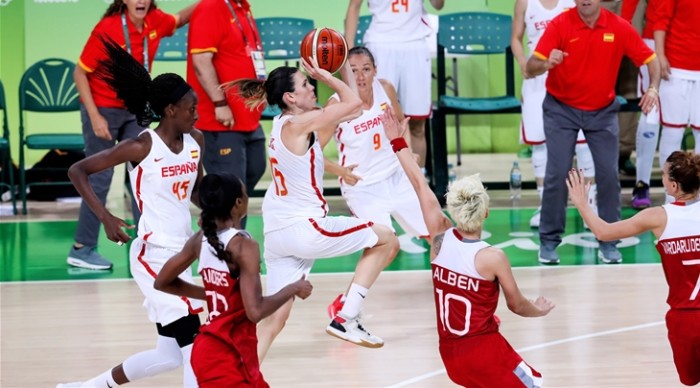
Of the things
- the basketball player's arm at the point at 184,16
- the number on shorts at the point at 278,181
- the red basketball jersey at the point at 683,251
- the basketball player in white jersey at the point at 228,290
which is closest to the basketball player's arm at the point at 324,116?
the number on shorts at the point at 278,181

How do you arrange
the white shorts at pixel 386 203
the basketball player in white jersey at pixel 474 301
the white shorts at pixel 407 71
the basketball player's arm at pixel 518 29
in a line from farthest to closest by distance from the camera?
1. the white shorts at pixel 407 71
2. the basketball player's arm at pixel 518 29
3. the white shorts at pixel 386 203
4. the basketball player in white jersey at pixel 474 301

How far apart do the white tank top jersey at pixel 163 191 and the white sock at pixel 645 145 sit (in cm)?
554

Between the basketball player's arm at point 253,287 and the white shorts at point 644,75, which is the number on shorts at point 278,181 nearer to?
the basketball player's arm at point 253,287

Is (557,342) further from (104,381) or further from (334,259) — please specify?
(334,259)

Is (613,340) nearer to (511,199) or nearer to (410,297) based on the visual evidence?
(410,297)

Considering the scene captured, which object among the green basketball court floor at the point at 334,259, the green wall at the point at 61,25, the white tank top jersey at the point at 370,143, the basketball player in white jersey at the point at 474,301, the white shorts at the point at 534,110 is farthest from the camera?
the green wall at the point at 61,25

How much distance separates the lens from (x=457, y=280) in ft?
15.7

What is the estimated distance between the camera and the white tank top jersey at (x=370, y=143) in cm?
768

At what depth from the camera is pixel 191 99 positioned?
544cm

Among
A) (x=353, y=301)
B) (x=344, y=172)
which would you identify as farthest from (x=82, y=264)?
(x=353, y=301)

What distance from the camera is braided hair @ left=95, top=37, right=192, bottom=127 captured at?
17.8 ft

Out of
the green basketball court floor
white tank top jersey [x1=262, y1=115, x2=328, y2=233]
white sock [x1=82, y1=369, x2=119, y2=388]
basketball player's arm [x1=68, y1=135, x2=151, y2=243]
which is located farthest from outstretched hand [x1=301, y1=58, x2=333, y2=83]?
the green basketball court floor

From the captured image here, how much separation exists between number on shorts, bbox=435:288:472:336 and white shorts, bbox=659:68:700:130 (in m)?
5.47

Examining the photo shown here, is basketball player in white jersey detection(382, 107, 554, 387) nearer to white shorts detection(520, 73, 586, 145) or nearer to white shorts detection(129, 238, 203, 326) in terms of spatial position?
white shorts detection(129, 238, 203, 326)
